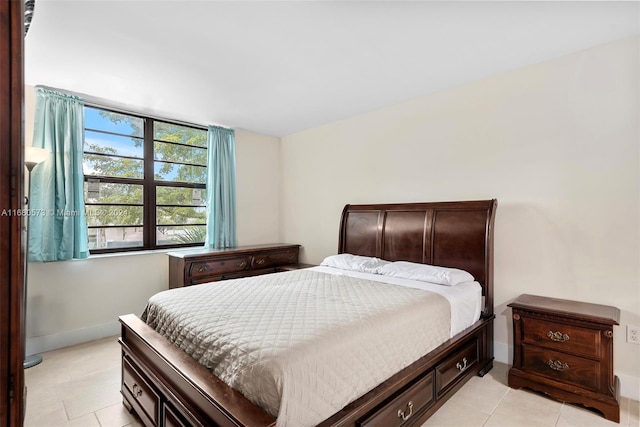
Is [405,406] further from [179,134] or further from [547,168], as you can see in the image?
[179,134]

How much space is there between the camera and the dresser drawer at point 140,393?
172cm

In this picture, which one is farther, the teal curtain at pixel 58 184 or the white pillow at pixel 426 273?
the teal curtain at pixel 58 184

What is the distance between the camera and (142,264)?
366cm

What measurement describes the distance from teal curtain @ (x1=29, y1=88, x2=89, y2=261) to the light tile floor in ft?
3.56

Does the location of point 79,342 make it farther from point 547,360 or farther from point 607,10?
point 607,10

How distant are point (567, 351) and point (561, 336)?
0.32ft

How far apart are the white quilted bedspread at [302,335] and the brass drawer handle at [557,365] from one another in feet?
2.53

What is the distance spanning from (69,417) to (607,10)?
4210 millimetres

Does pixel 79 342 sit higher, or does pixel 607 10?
pixel 607 10

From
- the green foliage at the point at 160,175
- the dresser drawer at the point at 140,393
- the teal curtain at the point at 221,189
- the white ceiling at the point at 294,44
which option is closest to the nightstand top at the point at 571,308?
the white ceiling at the point at 294,44

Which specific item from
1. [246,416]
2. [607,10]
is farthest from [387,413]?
[607,10]

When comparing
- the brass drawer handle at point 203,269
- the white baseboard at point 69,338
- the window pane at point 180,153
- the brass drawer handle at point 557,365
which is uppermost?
the window pane at point 180,153

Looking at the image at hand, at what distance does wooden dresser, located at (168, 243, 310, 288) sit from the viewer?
343 cm

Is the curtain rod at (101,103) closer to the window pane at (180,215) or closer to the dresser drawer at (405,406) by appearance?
the window pane at (180,215)
